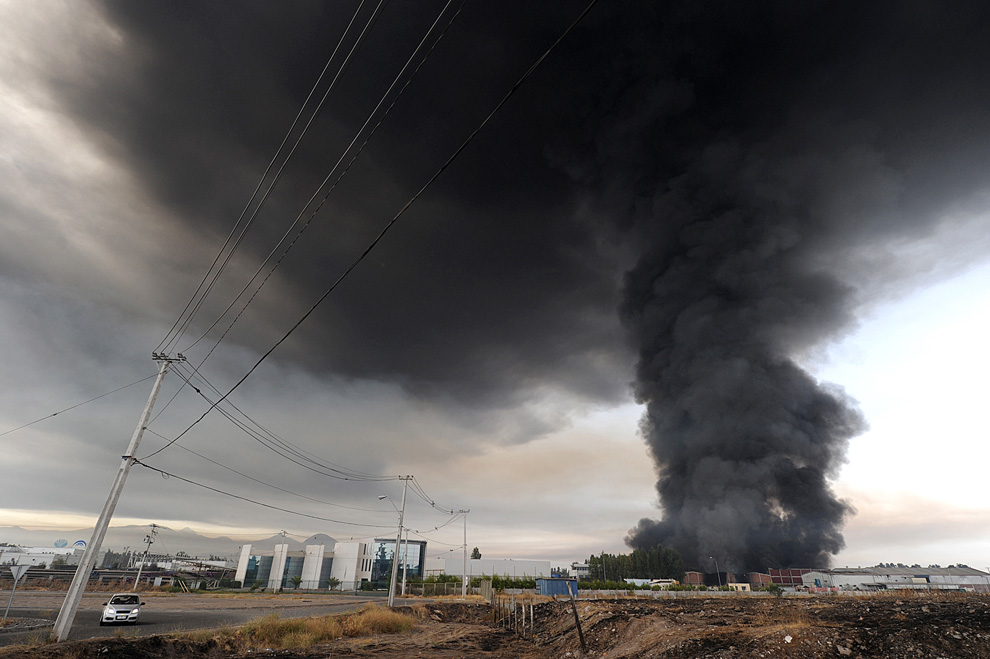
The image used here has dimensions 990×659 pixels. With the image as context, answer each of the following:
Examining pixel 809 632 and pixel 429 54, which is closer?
pixel 429 54

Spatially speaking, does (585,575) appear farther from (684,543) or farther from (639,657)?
(639,657)

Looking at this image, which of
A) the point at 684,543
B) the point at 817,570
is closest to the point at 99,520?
the point at 684,543

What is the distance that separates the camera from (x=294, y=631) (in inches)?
860

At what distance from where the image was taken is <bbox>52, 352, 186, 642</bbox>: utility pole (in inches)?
653

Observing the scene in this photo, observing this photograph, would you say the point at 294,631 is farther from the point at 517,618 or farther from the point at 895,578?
the point at 895,578

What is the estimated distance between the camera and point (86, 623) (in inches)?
980

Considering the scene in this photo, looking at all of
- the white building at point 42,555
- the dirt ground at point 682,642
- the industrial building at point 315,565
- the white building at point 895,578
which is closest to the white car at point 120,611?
the dirt ground at point 682,642

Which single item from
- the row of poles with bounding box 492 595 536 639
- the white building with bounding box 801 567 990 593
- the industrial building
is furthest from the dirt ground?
the industrial building

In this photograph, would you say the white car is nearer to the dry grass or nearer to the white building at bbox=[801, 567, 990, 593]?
the dry grass

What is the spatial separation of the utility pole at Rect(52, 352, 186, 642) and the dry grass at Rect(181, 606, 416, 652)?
3847 mm

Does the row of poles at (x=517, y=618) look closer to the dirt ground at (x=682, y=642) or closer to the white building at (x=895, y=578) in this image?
the dirt ground at (x=682, y=642)

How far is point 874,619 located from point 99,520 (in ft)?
93.6

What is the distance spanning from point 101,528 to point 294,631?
30.9 feet

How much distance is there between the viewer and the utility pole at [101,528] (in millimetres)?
16594
